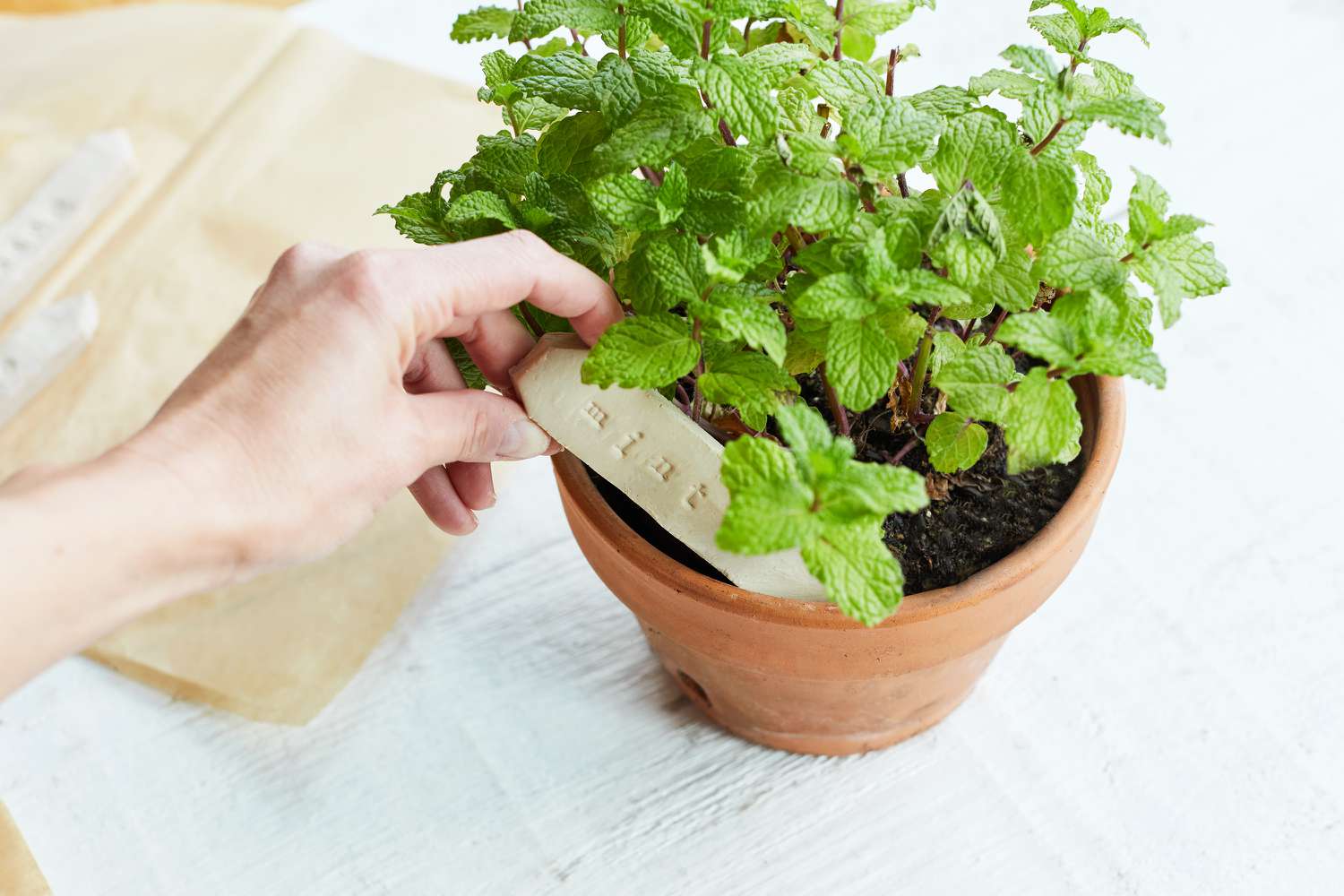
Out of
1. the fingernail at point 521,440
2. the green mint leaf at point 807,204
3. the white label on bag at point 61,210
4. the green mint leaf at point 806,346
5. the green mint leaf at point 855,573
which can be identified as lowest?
the white label on bag at point 61,210

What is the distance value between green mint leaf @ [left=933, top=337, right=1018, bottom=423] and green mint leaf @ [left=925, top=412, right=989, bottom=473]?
5 cm

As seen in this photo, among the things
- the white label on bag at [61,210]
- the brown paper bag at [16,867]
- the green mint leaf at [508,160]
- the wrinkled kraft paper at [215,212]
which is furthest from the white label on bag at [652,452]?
the white label on bag at [61,210]

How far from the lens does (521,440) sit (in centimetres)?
88

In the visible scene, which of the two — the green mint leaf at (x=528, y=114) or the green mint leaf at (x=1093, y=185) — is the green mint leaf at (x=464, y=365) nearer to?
the green mint leaf at (x=528, y=114)

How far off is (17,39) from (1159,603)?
65.0 inches

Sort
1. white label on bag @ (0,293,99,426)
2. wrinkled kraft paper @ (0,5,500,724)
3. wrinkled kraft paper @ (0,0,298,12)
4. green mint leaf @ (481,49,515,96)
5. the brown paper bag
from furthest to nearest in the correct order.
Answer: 1. wrinkled kraft paper @ (0,0,298,12)
2. white label on bag @ (0,293,99,426)
3. wrinkled kraft paper @ (0,5,500,724)
4. the brown paper bag
5. green mint leaf @ (481,49,515,96)

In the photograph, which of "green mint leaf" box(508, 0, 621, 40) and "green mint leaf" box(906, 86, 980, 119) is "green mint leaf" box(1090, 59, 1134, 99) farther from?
"green mint leaf" box(508, 0, 621, 40)

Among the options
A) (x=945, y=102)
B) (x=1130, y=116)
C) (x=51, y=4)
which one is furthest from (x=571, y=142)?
(x=51, y=4)

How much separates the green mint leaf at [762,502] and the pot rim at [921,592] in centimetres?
13

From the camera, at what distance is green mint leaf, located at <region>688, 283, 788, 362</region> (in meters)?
0.72

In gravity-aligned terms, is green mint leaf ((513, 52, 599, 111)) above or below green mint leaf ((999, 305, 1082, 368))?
above

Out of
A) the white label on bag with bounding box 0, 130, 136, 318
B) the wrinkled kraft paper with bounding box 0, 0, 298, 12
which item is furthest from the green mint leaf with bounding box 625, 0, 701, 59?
the wrinkled kraft paper with bounding box 0, 0, 298, 12

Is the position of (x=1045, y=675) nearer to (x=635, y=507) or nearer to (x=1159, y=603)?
(x=1159, y=603)

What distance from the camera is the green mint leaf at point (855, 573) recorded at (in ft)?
2.25
